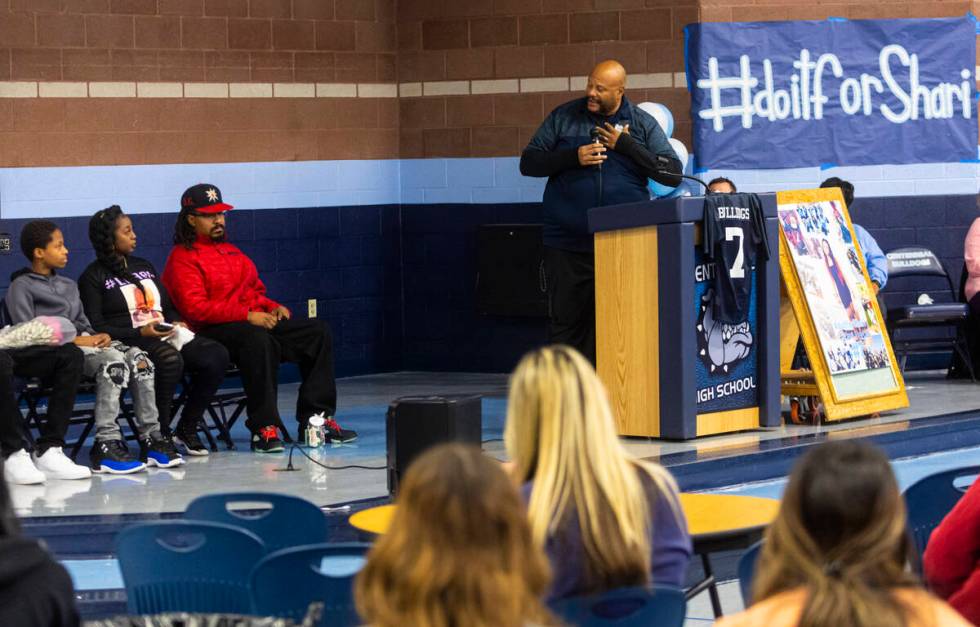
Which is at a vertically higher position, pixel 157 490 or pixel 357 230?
pixel 357 230

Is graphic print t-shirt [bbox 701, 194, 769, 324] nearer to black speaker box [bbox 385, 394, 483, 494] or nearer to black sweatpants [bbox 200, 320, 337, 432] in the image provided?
black speaker box [bbox 385, 394, 483, 494]

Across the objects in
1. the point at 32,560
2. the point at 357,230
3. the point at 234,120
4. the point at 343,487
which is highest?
the point at 234,120

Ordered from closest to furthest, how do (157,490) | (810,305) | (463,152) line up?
(157,490)
(810,305)
(463,152)

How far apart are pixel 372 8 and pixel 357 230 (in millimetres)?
1410

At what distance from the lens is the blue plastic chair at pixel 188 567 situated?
3.75 metres

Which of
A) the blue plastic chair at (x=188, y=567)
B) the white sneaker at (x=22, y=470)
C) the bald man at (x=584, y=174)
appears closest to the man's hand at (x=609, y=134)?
the bald man at (x=584, y=174)

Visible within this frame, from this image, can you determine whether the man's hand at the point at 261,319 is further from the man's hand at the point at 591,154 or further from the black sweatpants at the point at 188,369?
the man's hand at the point at 591,154

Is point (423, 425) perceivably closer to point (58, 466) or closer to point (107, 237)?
point (58, 466)

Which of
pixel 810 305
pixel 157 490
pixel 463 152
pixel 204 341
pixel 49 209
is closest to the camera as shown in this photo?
pixel 157 490

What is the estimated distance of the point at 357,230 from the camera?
10625 mm

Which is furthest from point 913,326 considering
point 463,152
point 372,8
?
point 372,8

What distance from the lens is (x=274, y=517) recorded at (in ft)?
14.0

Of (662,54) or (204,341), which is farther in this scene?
(662,54)

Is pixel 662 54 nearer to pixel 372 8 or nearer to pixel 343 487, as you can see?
pixel 372 8
